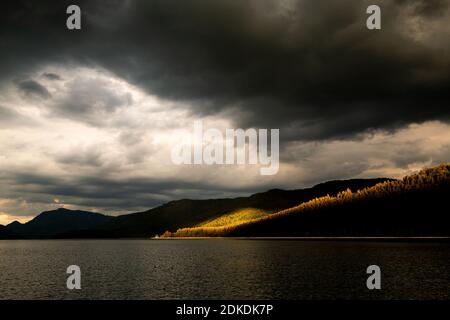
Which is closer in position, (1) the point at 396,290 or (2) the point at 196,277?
(1) the point at 396,290

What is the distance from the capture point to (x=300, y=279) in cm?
7000

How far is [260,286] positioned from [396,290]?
20.7m

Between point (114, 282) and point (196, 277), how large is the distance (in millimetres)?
16038
